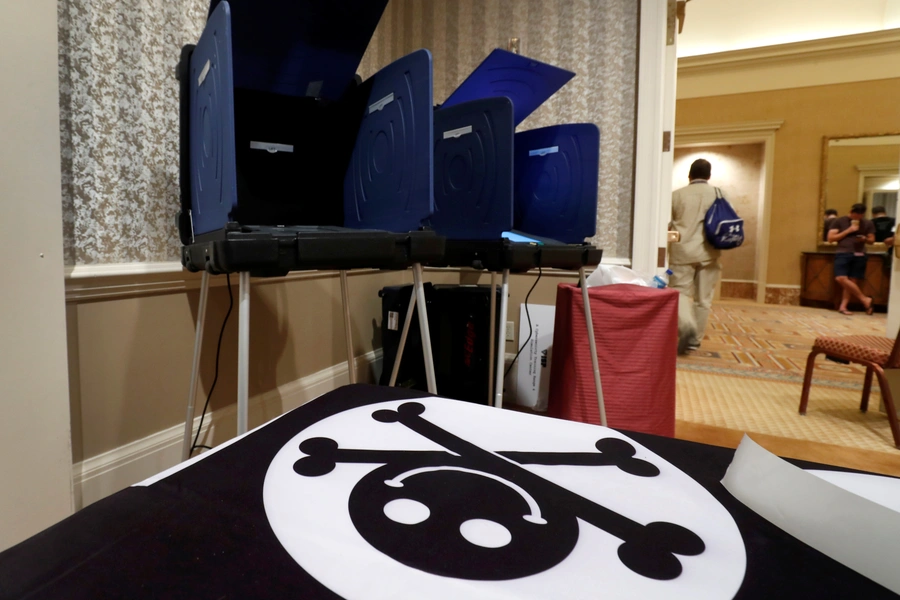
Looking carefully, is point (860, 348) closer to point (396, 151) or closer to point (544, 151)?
point (544, 151)

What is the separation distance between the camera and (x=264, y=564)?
11.5 inches

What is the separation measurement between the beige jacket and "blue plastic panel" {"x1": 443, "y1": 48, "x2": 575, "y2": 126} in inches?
91.3

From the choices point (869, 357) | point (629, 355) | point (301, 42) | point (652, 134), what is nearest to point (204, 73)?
point (301, 42)

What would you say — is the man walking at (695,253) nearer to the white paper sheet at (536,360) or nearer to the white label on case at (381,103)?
the white paper sheet at (536,360)

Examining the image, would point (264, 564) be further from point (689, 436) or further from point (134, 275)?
point (689, 436)

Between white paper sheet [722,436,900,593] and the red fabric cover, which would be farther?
the red fabric cover

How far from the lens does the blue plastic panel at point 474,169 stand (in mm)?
1143

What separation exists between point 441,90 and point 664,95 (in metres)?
0.98

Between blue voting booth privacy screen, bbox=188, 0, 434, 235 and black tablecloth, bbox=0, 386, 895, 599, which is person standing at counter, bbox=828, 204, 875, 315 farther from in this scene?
black tablecloth, bbox=0, 386, 895, 599

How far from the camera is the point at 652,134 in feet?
6.24

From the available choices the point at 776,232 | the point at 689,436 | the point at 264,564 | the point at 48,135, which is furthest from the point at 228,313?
the point at 776,232

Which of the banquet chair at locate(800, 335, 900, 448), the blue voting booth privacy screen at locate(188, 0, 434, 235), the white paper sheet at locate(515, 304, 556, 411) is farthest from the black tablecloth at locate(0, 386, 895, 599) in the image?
the banquet chair at locate(800, 335, 900, 448)

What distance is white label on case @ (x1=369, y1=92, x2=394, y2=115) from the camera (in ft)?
3.08

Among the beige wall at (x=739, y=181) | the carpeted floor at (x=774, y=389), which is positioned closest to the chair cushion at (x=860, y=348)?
the carpeted floor at (x=774, y=389)
